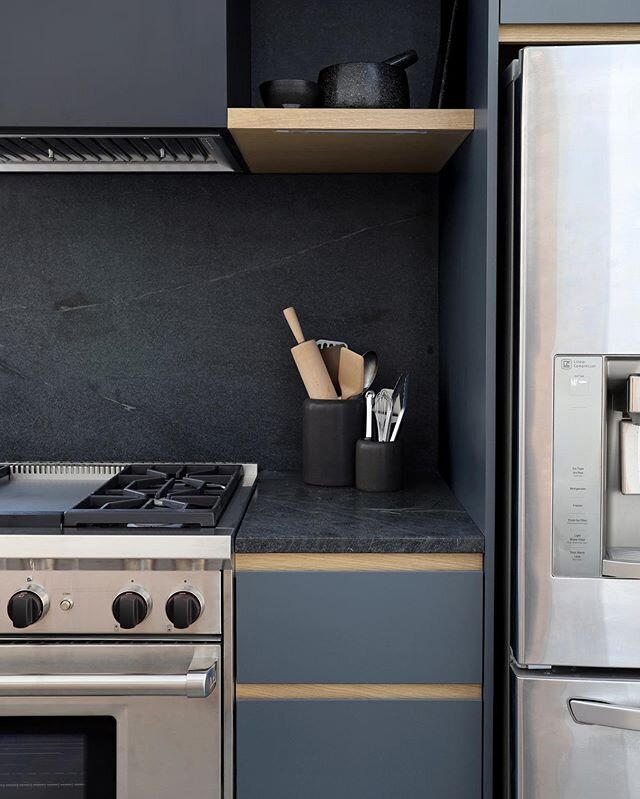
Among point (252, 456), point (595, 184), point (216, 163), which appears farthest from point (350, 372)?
point (595, 184)

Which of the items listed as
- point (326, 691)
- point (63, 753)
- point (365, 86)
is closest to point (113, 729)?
point (63, 753)

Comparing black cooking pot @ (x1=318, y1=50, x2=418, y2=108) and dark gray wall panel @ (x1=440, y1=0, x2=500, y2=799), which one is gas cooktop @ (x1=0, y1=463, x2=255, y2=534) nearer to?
dark gray wall panel @ (x1=440, y1=0, x2=500, y2=799)

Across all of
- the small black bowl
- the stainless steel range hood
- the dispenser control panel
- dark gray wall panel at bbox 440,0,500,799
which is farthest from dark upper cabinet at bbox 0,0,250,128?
the dispenser control panel

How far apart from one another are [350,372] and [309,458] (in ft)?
0.65

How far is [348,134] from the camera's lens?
5.07 ft

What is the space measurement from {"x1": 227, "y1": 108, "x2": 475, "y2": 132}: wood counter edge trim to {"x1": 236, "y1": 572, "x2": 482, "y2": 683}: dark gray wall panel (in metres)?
0.77

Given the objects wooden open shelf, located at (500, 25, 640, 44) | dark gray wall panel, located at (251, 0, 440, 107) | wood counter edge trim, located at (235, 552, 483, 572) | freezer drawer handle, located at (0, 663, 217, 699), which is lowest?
freezer drawer handle, located at (0, 663, 217, 699)

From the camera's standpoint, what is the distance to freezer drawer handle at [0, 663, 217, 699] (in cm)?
129

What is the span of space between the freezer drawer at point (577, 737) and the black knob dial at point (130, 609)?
0.60 m

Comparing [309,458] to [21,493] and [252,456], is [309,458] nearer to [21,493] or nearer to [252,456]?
[252,456]

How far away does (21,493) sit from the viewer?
66.8 inches

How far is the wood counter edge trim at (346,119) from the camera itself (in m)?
1.49

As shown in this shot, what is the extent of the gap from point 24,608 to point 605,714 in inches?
35.7

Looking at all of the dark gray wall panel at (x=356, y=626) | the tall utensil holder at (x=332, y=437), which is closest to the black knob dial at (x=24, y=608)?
the dark gray wall panel at (x=356, y=626)
